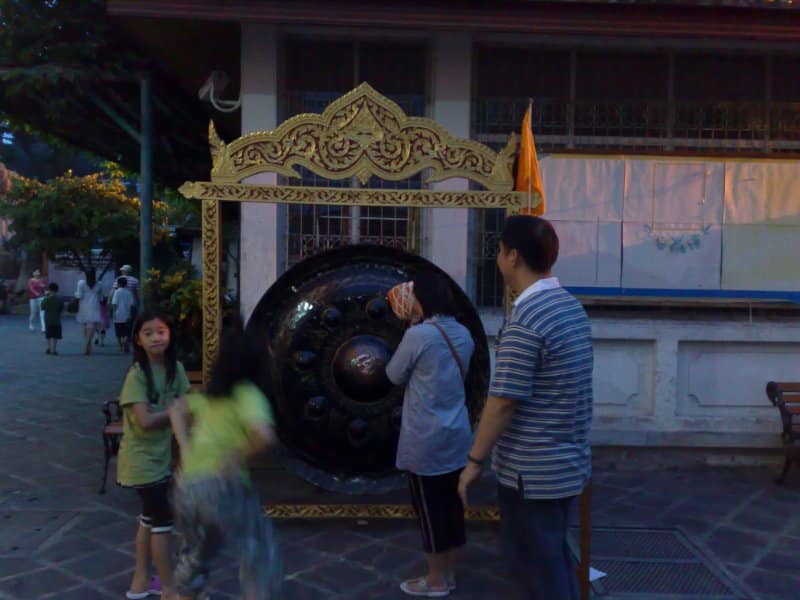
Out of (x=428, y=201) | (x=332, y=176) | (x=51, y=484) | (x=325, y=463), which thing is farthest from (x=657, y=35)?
(x=51, y=484)

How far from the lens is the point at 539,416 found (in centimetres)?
310

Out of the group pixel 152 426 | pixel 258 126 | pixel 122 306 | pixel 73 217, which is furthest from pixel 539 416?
pixel 73 217

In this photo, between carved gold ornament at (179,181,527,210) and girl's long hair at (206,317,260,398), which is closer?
girl's long hair at (206,317,260,398)

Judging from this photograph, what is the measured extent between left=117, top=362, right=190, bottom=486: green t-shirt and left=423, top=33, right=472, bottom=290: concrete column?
134 inches

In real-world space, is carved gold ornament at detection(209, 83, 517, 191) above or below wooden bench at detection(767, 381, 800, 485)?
above

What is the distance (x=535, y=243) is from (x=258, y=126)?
166 inches

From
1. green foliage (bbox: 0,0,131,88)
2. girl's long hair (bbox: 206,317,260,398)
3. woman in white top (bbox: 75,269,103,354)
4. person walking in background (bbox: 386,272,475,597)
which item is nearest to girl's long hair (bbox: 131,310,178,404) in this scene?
girl's long hair (bbox: 206,317,260,398)

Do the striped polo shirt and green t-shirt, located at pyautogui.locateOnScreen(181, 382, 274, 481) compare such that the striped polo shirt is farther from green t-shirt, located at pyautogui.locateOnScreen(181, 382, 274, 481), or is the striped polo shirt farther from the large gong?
the large gong

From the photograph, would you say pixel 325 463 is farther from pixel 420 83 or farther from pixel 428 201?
pixel 420 83

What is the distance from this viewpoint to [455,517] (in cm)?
426

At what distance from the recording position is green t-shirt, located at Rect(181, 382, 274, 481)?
3314 mm

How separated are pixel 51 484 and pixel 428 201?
3.82 meters

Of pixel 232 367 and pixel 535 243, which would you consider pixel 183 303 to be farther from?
pixel 535 243

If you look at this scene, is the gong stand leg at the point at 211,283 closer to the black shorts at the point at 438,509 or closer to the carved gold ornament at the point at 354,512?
the carved gold ornament at the point at 354,512
